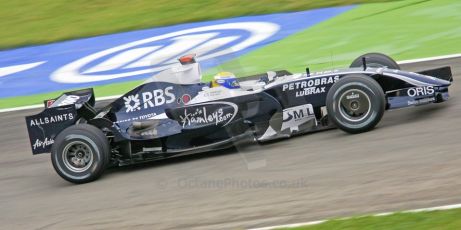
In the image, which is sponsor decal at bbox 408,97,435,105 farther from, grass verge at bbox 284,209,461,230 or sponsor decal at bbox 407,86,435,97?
grass verge at bbox 284,209,461,230

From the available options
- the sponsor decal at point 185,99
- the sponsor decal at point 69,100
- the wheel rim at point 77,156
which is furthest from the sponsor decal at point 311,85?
the sponsor decal at point 69,100

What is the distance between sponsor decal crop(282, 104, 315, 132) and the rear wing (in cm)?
225

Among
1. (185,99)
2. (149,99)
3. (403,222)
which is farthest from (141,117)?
(403,222)

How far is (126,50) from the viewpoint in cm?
1547

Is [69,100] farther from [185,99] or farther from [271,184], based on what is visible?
[271,184]

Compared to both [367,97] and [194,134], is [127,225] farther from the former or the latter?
[367,97]

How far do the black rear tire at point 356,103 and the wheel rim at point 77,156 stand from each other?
265 centimetres

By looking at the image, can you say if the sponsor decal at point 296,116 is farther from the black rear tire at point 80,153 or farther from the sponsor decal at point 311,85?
the black rear tire at point 80,153

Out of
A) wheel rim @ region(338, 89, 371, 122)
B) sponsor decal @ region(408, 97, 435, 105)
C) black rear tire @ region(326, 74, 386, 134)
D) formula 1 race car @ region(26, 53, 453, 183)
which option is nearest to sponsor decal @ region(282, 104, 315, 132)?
formula 1 race car @ region(26, 53, 453, 183)

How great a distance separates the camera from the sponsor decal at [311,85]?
8.85 metres

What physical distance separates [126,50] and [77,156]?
6.72 metres

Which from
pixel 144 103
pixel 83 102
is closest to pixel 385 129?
pixel 144 103

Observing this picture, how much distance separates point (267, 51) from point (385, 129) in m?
5.63

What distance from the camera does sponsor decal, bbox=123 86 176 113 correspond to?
916 cm
